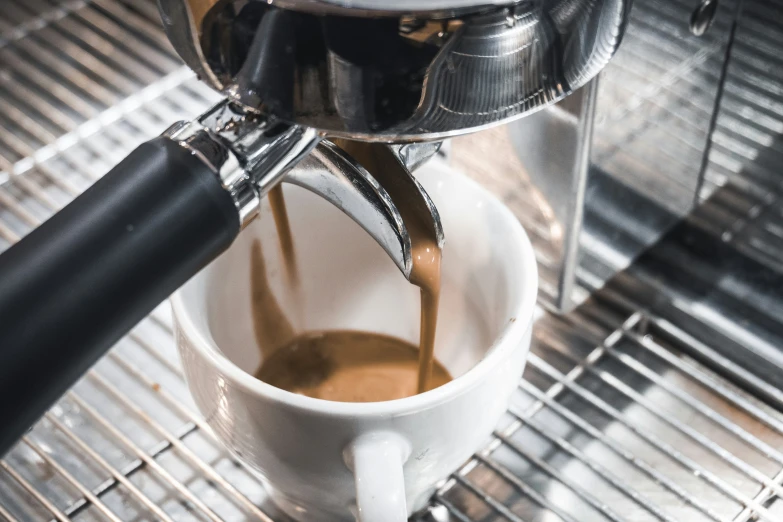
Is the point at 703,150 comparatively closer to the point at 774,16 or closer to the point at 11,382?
the point at 774,16

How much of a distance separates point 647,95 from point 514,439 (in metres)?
0.14

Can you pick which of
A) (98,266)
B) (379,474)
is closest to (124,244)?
(98,266)

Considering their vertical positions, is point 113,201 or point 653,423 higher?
point 113,201

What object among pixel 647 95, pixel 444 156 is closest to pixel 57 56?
pixel 444 156

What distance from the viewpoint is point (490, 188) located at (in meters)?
0.45

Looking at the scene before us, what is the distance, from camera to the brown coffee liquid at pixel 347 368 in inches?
15.2

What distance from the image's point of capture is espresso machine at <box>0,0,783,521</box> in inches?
8.9

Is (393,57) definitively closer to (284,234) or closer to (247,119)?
(247,119)

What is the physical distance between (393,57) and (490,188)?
22cm

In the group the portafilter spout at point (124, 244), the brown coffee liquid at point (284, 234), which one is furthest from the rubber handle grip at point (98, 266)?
the brown coffee liquid at point (284, 234)

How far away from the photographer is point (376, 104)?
0.24 m

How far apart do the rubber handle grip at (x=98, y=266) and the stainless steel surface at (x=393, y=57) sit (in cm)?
3

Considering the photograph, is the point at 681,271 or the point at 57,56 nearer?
the point at 681,271

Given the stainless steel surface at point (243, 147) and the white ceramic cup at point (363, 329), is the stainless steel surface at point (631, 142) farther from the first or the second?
the stainless steel surface at point (243, 147)
